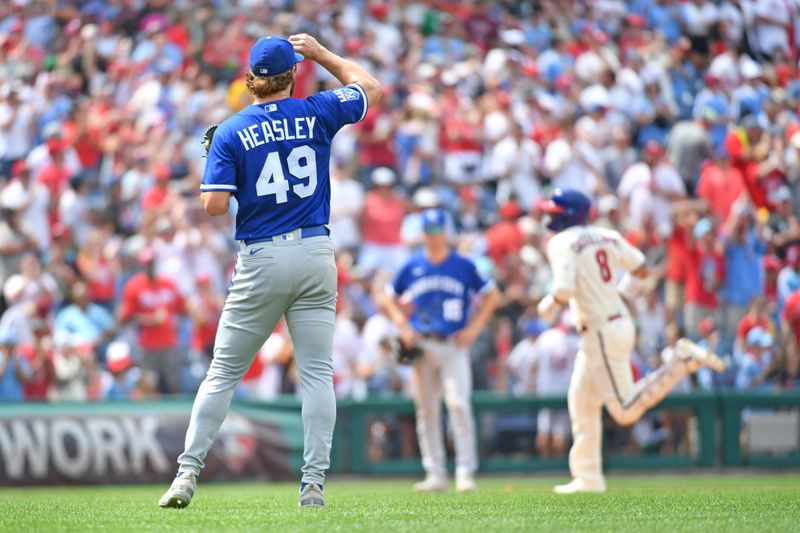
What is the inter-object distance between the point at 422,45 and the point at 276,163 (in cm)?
1479

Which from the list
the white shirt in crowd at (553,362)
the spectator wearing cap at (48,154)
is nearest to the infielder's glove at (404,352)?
the white shirt in crowd at (553,362)

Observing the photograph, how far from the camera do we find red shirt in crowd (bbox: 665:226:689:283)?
645 inches

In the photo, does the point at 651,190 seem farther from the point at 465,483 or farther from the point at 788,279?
the point at 465,483

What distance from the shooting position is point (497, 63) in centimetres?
2044

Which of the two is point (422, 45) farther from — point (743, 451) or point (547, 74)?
point (743, 451)

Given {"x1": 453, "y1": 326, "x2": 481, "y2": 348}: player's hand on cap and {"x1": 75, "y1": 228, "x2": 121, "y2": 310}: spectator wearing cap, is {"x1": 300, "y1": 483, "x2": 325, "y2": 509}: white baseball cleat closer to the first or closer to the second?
{"x1": 453, "y1": 326, "x2": 481, "y2": 348}: player's hand on cap

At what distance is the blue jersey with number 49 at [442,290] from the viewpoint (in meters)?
11.6

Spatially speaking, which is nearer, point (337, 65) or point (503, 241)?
point (337, 65)

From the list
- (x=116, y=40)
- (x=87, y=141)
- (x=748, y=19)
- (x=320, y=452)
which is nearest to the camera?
(x=320, y=452)

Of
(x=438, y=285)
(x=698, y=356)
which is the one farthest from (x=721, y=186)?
(x=698, y=356)

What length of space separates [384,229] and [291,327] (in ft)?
33.3

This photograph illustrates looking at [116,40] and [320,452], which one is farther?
[116,40]

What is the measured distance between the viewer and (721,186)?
57.7ft

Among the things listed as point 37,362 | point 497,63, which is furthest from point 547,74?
point 37,362
